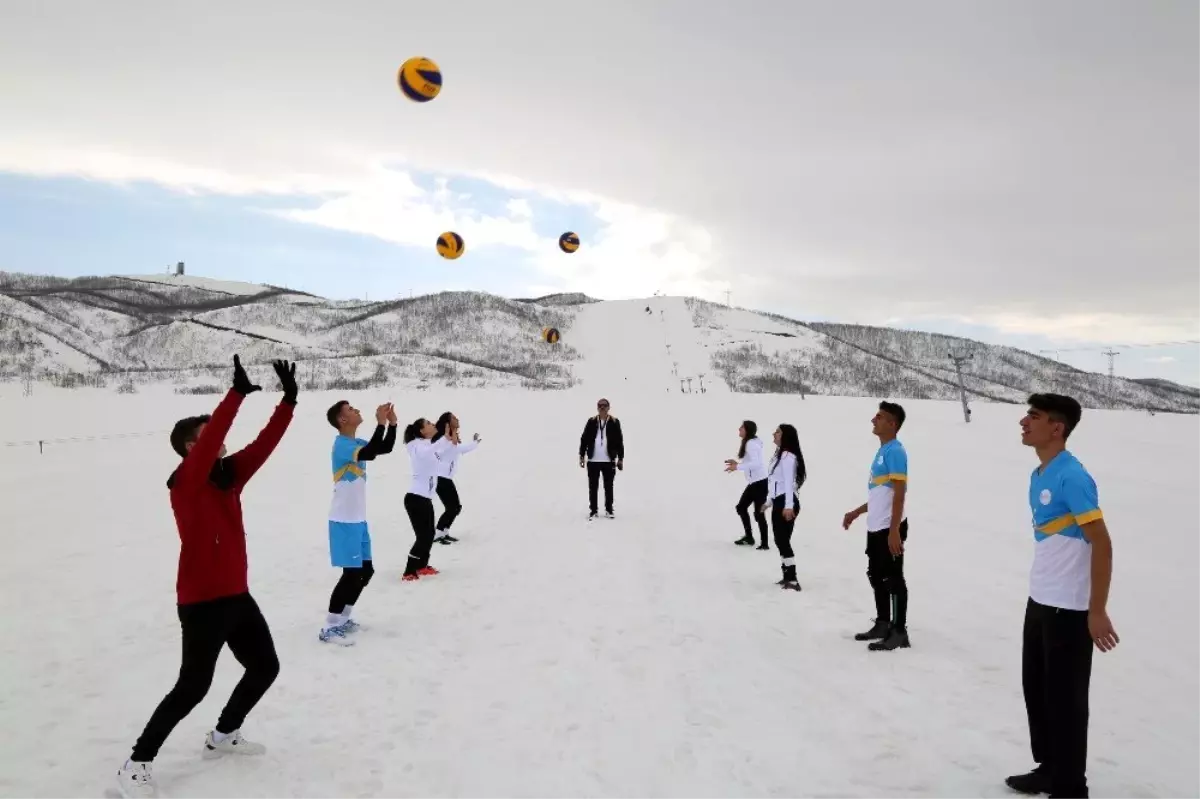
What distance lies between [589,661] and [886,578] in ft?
10.0

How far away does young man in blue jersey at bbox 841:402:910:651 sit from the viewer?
675cm

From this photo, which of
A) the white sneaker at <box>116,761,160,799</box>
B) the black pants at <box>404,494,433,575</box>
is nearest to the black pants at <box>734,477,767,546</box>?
the black pants at <box>404,494,433,575</box>

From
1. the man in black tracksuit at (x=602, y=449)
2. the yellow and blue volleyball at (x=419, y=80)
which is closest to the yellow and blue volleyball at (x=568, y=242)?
the yellow and blue volleyball at (x=419, y=80)

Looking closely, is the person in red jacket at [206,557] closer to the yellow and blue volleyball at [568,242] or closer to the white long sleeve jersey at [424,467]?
the white long sleeve jersey at [424,467]

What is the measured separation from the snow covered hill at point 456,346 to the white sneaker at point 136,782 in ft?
146

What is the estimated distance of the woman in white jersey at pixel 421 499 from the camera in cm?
945

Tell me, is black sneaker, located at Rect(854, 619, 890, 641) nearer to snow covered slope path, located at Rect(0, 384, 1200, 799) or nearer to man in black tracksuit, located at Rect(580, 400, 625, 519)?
snow covered slope path, located at Rect(0, 384, 1200, 799)

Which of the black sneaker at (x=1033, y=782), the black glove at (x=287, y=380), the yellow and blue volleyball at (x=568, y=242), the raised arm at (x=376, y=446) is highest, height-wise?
the yellow and blue volleyball at (x=568, y=242)

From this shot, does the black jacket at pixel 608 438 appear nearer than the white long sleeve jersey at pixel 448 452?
No

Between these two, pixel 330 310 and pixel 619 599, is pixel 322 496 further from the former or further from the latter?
pixel 330 310

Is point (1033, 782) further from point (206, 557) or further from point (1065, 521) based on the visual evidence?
point (206, 557)

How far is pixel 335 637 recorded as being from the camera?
23.3ft

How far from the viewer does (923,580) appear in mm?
10047

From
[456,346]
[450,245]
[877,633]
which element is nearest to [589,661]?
[877,633]
